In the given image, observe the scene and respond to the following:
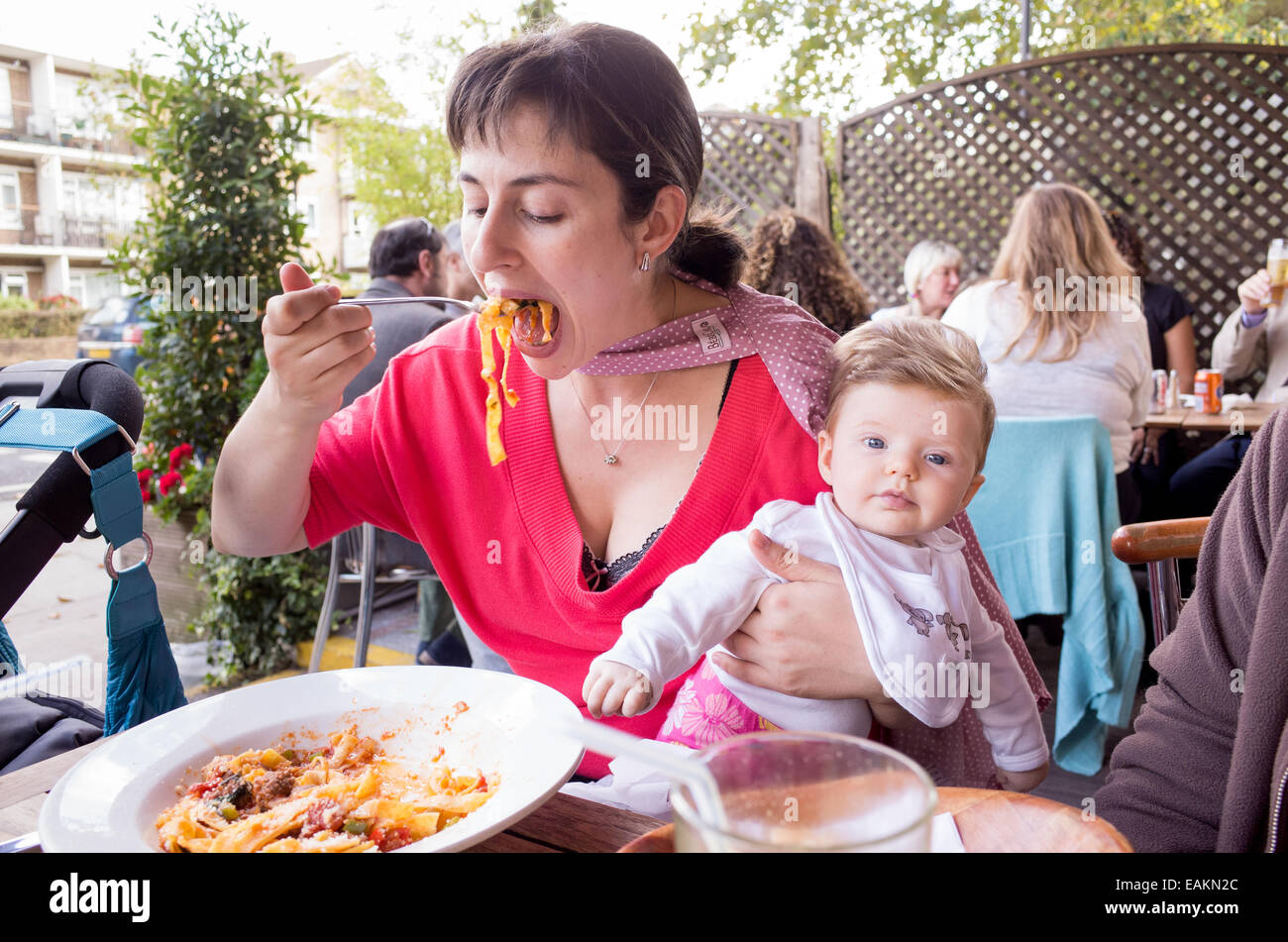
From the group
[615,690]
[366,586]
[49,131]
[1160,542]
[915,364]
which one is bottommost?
[366,586]

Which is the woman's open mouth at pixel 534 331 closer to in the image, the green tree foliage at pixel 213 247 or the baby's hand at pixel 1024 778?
the baby's hand at pixel 1024 778

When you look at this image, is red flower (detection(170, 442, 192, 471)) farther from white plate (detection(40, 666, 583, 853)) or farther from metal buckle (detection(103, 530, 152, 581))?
white plate (detection(40, 666, 583, 853))

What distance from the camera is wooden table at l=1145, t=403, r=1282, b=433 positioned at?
13.1ft

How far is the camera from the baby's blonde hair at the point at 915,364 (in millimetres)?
1385

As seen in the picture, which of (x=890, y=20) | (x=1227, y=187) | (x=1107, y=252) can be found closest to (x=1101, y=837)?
(x=1107, y=252)

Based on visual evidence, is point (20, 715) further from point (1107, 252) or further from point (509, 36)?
point (1107, 252)

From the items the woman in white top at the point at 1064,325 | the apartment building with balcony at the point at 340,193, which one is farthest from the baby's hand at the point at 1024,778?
the apartment building with balcony at the point at 340,193

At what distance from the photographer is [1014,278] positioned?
3.86 m

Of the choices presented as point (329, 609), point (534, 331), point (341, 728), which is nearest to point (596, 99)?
point (534, 331)

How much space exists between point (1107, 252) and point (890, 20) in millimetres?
5757

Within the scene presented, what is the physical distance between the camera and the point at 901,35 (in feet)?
28.6

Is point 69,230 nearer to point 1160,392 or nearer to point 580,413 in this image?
point 580,413

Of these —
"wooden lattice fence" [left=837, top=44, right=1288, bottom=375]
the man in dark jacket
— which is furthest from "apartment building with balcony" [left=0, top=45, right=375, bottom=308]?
"wooden lattice fence" [left=837, top=44, right=1288, bottom=375]

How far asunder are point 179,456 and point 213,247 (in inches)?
35.9
